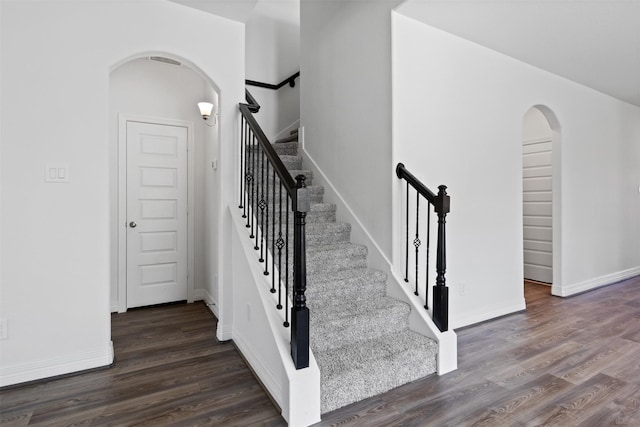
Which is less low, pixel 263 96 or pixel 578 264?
pixel 263 96

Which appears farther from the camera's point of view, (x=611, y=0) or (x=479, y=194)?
(x=479, y=194)

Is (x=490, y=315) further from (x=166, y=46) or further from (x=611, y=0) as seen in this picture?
(x=166, y=46)

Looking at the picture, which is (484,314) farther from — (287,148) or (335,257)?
(287,148)

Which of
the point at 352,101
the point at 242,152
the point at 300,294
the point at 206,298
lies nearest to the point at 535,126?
the point at 352,101

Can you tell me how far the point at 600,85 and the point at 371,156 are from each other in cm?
361

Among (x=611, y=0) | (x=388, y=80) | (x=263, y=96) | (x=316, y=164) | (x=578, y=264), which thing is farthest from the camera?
Result: (x=263, y=96)

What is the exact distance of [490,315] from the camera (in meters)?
3.56

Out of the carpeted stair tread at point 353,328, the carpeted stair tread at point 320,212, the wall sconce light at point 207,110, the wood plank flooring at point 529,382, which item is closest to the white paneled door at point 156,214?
the wall sconce light at point 207,110

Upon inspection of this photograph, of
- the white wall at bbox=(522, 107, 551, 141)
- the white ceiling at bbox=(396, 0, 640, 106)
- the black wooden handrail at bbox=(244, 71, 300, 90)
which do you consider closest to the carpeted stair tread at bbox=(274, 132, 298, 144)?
the black wooden handrail at bbox=(244, 71, 300, 90)

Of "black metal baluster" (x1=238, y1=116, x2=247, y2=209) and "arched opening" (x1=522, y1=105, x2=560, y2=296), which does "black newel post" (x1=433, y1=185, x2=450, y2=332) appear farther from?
"arched opening" (x1=522, y1=105, x2=560, y2=296)

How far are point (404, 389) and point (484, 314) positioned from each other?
64.9 inches

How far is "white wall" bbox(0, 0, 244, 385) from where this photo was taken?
2.30m

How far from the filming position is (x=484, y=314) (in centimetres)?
353

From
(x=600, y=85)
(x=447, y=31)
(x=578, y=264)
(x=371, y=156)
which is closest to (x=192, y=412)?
(x=371, y=156)
